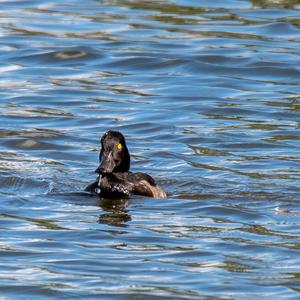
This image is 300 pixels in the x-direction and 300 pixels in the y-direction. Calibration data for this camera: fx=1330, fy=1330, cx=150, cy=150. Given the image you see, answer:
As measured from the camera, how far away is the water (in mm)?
10938

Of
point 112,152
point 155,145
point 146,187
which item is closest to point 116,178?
point 112,152

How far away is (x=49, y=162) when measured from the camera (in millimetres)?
16219

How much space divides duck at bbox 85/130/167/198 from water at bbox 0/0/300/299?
0.42 feet

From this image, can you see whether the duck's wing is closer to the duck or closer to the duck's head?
the duck

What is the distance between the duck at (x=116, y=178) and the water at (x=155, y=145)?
127mm

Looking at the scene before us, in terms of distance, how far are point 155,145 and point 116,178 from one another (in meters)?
2.68

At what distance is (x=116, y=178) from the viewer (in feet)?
48.0

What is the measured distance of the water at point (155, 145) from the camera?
10.9 metres

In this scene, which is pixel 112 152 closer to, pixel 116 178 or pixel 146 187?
pixel 116 178

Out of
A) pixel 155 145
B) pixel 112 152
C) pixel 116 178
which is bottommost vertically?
pixel 155 145

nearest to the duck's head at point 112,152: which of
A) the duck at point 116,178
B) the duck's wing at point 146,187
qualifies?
the duck at point 116,178

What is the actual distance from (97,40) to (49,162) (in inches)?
358

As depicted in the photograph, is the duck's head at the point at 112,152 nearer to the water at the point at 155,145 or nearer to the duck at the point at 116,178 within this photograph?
the duck at the point at 116,178

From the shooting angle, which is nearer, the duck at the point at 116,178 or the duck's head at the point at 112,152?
the duck at the point at 116,178
